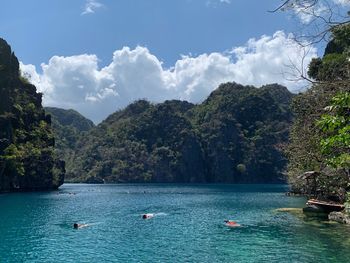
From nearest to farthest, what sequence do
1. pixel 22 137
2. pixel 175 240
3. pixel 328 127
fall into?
pixel 328 127 < pixel 175 240 < pixel 22 137

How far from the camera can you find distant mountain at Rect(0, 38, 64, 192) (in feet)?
311

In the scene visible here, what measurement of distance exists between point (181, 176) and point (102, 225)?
Answer: 162 metres

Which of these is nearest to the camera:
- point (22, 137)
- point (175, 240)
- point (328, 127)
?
point (328, 127)

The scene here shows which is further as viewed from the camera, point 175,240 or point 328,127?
point 175,240

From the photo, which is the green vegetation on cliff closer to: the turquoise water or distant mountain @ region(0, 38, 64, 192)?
the turquoise water

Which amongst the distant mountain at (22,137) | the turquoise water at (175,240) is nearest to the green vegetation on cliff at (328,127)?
the turquoise water at (175,240)

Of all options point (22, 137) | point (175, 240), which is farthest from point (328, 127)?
point (22, 137)

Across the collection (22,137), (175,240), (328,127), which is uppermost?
(22,137)

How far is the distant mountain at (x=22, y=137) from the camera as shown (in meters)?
94.9

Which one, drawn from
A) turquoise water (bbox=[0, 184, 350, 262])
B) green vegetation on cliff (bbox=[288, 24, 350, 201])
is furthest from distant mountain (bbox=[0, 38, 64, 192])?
green vegetation on cliff (bbox=[288, 24, 350, 201])

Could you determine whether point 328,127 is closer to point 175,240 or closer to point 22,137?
point 175,240

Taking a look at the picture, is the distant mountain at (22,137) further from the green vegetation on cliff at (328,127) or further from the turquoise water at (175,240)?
the green vegetation on cliff at (328,127)

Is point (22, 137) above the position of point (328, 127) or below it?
above

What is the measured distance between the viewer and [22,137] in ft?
342
